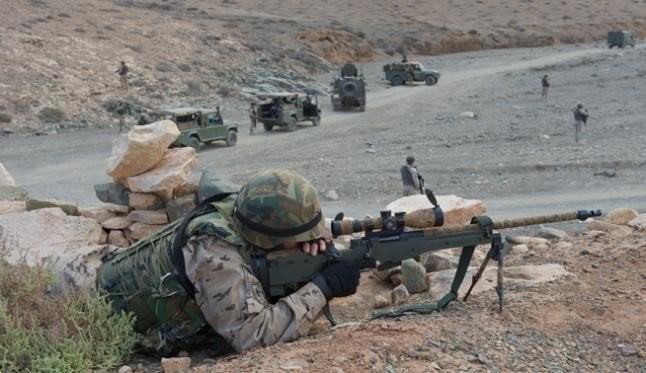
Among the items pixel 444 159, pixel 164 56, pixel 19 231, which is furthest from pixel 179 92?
pixel 19 231

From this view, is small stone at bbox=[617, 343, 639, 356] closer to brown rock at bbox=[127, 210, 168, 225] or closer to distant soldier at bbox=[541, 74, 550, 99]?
brown rock at bbox=[127, 210, 168, 225]

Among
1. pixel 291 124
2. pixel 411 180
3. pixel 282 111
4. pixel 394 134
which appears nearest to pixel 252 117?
pixel 282 111

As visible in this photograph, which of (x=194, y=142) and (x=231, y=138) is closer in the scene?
(x=194, y=142)

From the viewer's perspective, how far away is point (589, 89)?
30141 mm

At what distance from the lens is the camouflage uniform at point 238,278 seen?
4020mm

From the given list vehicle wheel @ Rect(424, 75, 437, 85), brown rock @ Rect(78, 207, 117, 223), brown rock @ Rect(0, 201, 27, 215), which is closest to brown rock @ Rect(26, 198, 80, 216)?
brown rock @ Rect(78, 207, 117, 223)

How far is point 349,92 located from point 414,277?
23.3 meters

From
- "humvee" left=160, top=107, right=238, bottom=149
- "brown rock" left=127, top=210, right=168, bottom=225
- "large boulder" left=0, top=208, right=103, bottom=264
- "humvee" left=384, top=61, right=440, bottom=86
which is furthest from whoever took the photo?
"humvee" left=384, top=61, right=440, bottom=86

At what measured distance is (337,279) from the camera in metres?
4.16

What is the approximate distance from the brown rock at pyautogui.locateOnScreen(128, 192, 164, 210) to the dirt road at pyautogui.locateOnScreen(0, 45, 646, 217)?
22.1 ft

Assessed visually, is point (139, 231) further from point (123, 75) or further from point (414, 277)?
point (123, 75)

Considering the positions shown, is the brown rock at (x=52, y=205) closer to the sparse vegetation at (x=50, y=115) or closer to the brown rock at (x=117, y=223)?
the brown rock at (x=117, y=223)

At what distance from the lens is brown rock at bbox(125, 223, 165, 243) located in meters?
7.63

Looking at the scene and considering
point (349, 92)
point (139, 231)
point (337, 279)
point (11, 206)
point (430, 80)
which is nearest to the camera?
point (337, 279)
